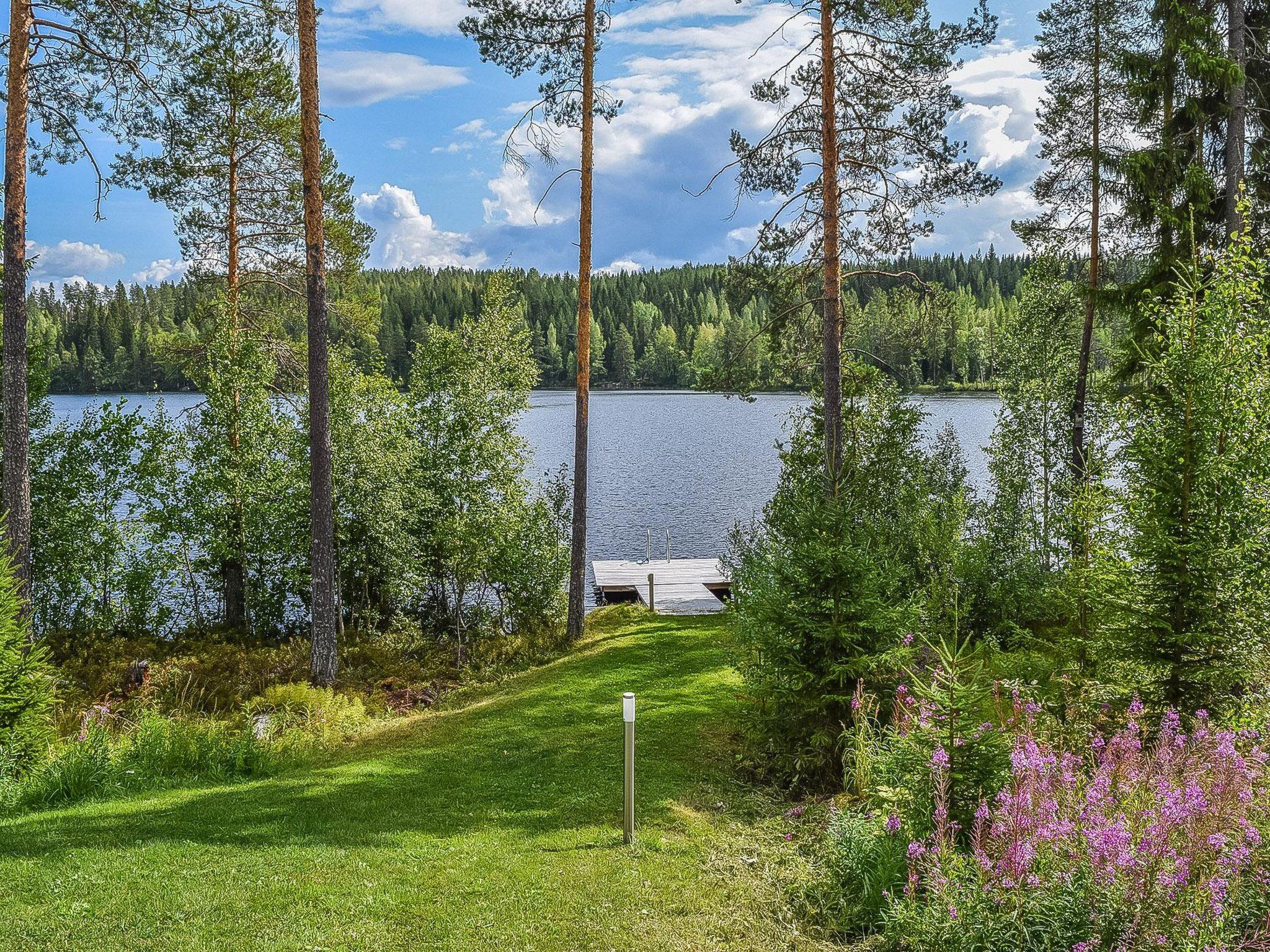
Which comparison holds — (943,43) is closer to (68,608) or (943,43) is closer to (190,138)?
(190,138)

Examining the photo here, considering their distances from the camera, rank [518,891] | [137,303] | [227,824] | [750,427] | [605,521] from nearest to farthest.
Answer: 1. [518,891]
2. [227,824]
3. [605,521]
4. [750,427]
5. [137,303]

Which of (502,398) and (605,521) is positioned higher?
(502,398)

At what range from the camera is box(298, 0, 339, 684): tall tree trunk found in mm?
10078

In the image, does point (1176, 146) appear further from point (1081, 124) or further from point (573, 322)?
point (573, 322)

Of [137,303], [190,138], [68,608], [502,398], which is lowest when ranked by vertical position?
[68,608]

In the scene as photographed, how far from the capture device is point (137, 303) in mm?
76438

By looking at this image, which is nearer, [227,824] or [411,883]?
[411,883]

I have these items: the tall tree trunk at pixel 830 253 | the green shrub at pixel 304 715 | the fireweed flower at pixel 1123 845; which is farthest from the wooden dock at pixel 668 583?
the fireweed flower at pixel 1123 845

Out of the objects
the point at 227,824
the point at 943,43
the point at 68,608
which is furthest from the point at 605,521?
the point at 227,824

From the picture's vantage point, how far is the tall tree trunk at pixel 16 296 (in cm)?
978

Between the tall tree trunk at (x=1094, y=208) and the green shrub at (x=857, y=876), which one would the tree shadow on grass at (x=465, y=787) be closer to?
the green shrub at (x=857, y=876)

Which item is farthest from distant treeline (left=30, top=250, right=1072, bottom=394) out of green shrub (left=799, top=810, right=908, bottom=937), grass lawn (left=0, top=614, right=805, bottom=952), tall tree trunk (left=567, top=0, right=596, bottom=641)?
green shrub (left=799, top=810, right=908, bottom=937)

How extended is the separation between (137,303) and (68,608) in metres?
75.4

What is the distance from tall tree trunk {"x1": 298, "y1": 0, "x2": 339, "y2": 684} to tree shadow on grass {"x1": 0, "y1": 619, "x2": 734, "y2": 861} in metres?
2.62
